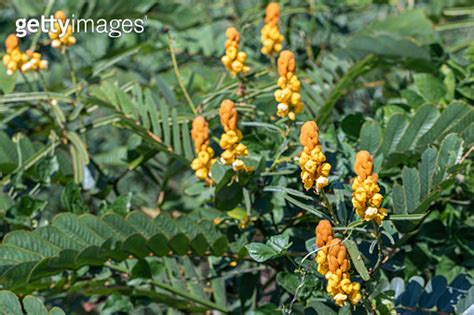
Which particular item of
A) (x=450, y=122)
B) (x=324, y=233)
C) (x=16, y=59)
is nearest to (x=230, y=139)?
(x=324, y=233)

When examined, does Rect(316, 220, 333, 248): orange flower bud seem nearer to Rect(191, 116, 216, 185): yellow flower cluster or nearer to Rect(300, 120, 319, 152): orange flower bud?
Rect(300, 120, 319, 152): orange flower bud

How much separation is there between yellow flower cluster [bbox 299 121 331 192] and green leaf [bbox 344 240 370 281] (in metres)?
0.06

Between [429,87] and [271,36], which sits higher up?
[271,36]

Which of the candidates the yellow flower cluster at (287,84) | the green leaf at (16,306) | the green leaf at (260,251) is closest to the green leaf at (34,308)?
the green leaf at (16,306)

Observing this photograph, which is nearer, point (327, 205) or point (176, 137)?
point (327, 205)

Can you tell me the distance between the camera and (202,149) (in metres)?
0.94

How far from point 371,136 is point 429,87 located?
0.21 metres

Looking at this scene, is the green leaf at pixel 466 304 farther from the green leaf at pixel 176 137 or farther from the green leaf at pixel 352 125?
the green leaf at pixel 176 137

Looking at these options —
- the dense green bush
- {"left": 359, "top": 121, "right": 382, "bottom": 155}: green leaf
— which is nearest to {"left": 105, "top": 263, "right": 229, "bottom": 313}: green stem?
the dense green bush

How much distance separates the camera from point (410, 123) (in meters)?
1.01

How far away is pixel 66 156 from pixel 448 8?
2.60 feet

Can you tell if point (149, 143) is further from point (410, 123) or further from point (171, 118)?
point (410, 123)

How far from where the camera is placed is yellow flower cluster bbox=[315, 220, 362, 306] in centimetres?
72

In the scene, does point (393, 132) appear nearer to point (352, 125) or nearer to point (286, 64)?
point (352, 125)
